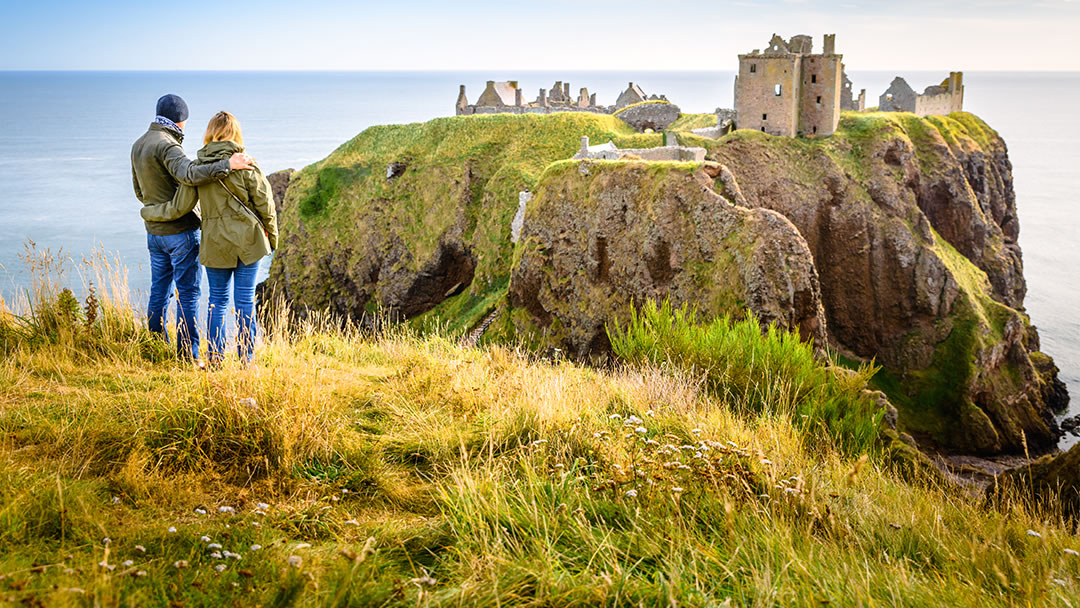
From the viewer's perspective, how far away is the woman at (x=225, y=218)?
24.6ft

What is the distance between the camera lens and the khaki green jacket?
752 centimetres

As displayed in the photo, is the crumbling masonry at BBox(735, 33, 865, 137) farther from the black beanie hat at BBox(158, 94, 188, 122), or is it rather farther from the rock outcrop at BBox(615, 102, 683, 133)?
the black beanie hat at BBox(158, 94, 188, 122)

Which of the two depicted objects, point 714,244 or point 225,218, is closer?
point 225,218

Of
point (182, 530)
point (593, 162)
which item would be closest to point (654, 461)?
point (182, 530)

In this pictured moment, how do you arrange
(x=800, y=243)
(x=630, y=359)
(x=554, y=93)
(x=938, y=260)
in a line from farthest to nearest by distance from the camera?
(x=554, y=93)
(x=938, y=260)
(x=800, y=243)
(x=630, y=359)

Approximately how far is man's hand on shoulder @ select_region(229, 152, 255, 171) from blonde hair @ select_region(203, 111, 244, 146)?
302 mm

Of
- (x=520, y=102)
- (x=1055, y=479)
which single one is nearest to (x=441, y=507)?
(x=1055, y=479)

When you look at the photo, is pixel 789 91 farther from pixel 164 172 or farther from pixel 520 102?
pixel 164 172

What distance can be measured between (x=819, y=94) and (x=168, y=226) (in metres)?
47.8

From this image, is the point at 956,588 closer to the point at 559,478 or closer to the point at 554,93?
the point at 559,478

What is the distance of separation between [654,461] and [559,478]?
0.64m

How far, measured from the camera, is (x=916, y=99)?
62562 mm

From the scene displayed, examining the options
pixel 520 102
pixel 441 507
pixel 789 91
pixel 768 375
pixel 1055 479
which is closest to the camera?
pixel 441 507

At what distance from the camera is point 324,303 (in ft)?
168
